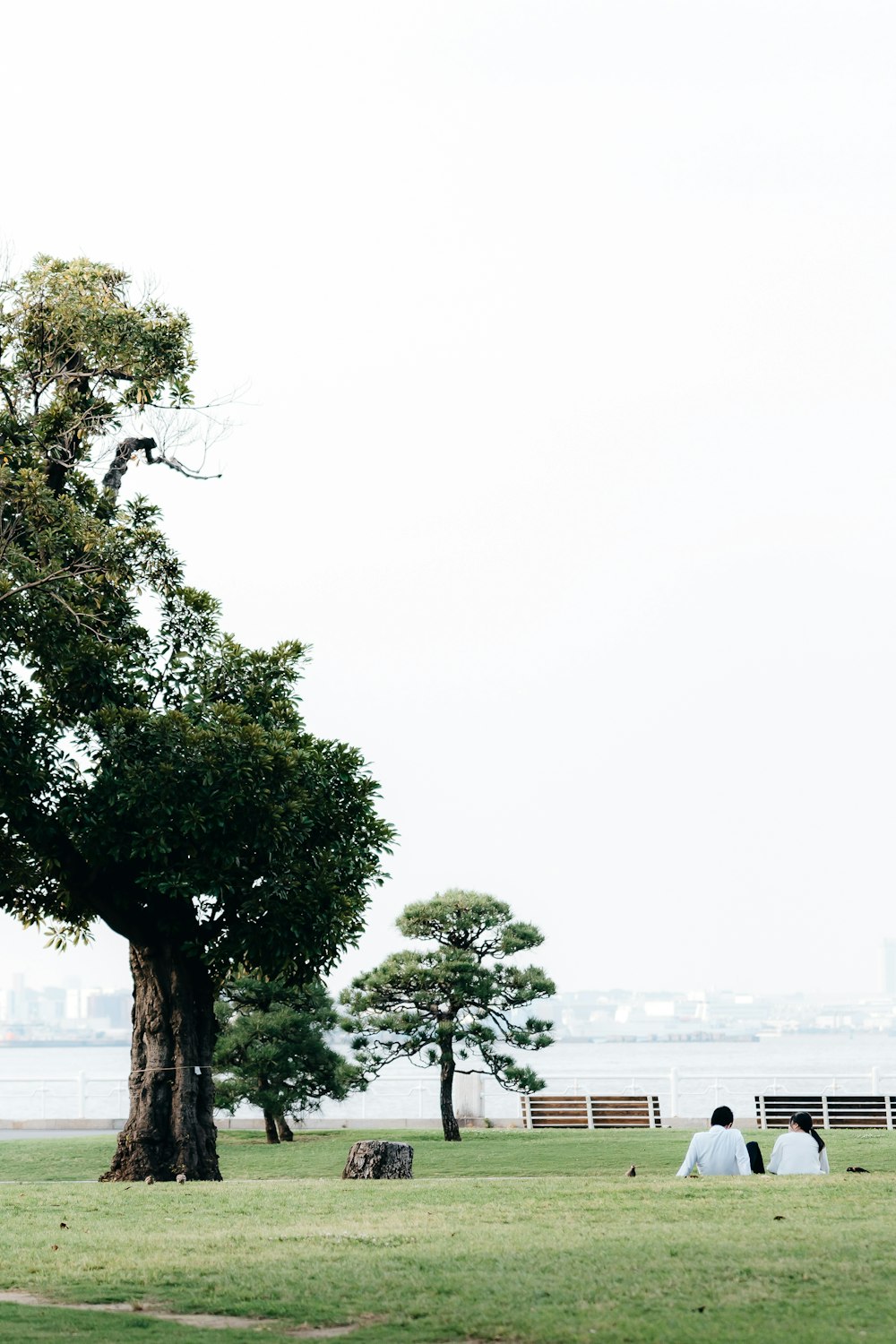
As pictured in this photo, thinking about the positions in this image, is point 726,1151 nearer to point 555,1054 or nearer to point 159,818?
point 159,818

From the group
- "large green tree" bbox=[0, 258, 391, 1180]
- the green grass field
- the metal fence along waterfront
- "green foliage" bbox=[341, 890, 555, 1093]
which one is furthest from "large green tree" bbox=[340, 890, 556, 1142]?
the green grass field

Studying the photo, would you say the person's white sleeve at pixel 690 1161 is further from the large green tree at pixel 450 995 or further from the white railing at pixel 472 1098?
the white railing at pixel 472 1098

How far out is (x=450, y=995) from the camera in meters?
22.5

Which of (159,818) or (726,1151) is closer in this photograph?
(726,1151)

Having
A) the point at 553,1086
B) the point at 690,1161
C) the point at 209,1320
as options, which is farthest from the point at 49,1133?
the point at 553,1086

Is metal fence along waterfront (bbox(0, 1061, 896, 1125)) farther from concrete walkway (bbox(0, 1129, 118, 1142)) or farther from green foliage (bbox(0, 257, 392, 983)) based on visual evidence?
green foliage (bbox(0, 257, 392, 983))

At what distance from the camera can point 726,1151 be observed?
12.7m

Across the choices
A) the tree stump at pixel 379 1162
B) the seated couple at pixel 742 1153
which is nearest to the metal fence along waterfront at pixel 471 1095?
the tree stump at pixel 379 1162

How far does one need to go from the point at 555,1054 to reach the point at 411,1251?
17216 cm

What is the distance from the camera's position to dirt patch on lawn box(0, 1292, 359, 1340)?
6.81m

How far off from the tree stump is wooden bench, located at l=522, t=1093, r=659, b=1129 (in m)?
9.53

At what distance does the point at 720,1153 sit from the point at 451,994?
10.1 m

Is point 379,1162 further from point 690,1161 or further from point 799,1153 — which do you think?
point 799,1153

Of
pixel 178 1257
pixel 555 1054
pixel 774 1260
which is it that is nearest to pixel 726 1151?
pixel 774 1260
